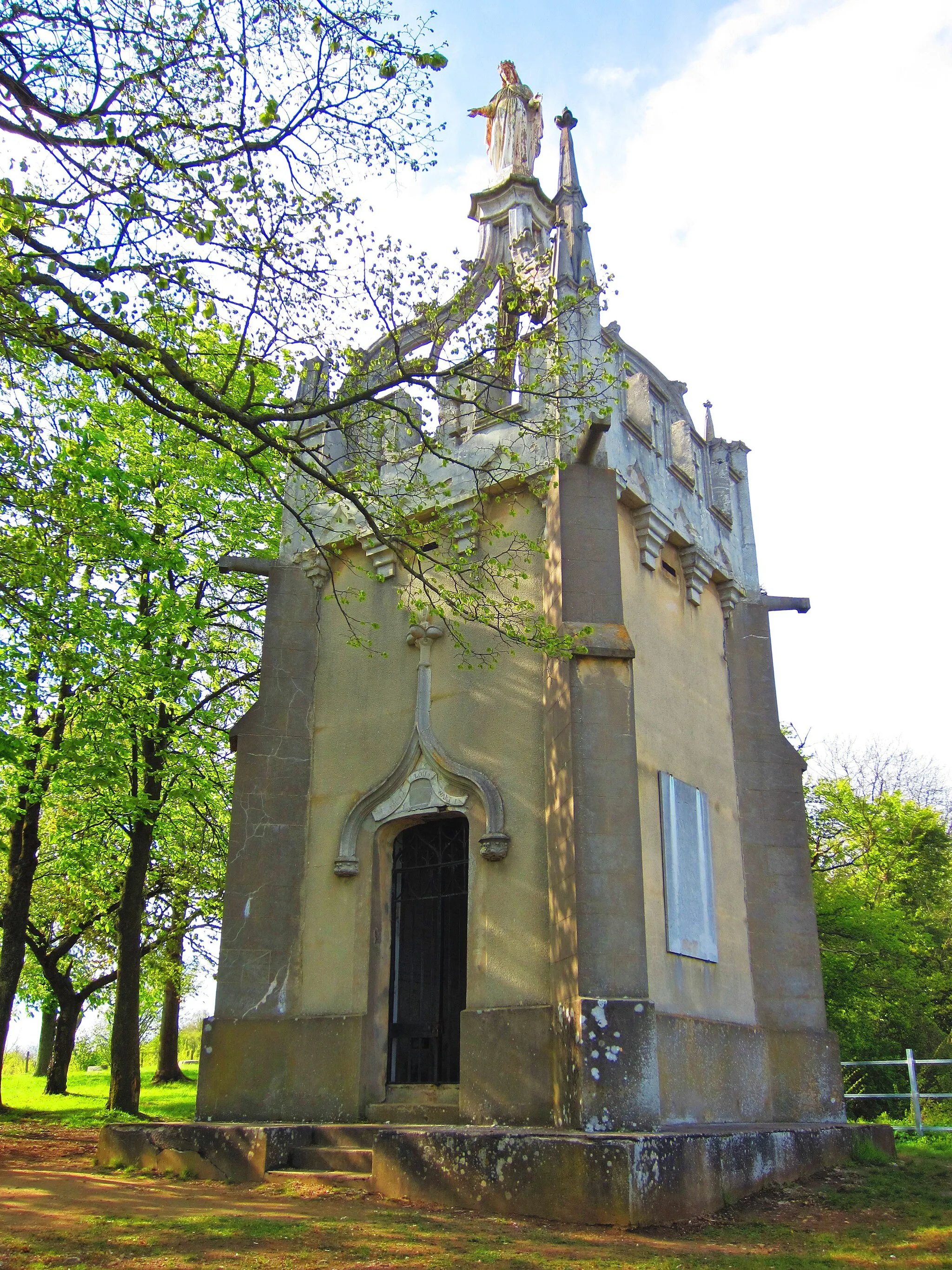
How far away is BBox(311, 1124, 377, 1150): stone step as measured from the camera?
346 inches

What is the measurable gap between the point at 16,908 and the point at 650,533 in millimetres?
11903

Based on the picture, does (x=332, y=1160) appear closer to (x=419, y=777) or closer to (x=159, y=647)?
(x=419, y=777)

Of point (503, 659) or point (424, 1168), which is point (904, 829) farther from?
point (424, 1168)

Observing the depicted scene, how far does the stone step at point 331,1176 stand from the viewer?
26.1 feet

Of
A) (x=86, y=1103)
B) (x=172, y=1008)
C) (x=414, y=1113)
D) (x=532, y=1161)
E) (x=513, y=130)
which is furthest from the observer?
(x=172, y=1008)

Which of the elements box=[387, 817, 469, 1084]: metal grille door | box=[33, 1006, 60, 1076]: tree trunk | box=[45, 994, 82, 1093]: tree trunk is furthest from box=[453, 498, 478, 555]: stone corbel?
box=[33, 1006, 60, 1076]: tree trunk

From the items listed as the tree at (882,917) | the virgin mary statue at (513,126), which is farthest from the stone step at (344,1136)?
the tree at (882,917)

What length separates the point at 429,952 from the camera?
1143 cm

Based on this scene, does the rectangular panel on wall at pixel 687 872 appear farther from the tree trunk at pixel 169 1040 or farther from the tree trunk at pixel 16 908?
the tree trunk at pixel 169 1040

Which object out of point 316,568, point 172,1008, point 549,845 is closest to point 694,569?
point 549,845

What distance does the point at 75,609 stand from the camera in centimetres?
1414

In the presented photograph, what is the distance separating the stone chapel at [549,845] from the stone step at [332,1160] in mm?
1032

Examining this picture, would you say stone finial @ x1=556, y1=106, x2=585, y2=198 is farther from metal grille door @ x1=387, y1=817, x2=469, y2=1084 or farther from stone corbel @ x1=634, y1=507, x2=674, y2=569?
metal grille door @ x1=387, y1=817, x2=469, y2=1084

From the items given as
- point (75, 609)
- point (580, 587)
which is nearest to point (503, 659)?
point (580, 587)
